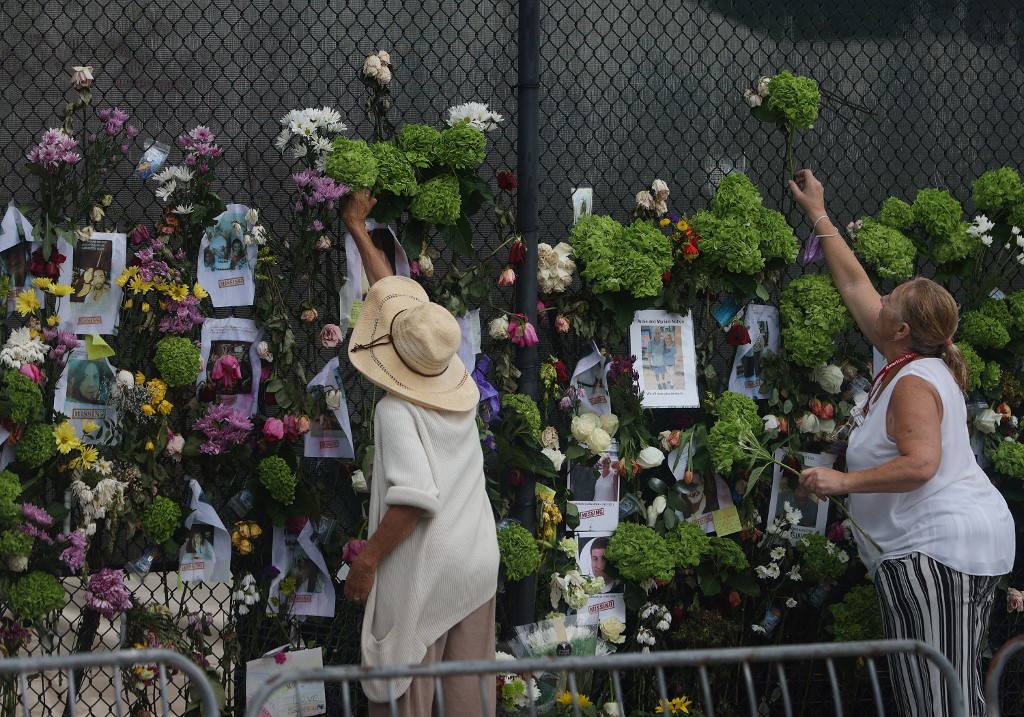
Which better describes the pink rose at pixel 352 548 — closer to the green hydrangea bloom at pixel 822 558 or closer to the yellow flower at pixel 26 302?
the yellow flower at pixel 26 302

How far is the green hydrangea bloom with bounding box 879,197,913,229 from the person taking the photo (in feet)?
12.5

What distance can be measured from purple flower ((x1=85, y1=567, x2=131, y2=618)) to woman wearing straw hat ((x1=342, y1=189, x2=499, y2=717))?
0.79 meters

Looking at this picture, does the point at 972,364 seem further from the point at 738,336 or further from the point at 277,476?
the point at 277,476

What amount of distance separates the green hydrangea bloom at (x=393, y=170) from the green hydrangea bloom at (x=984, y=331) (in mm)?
2003

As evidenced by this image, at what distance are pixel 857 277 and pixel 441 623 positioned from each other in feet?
5.79

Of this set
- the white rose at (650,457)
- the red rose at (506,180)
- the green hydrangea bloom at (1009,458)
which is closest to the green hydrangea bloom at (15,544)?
the red rose at (506,180)

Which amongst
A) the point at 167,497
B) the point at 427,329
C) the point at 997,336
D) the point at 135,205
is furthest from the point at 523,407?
the point at 997,336

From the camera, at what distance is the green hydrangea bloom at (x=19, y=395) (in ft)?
10.1

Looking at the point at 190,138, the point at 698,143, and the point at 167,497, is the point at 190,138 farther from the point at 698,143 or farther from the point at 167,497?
the point at 698,143

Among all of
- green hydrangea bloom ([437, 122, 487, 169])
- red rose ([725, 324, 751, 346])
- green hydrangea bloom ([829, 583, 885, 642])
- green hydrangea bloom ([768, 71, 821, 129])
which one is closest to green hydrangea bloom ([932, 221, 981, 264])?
green hydrangea bloom ([768, 71, 821, 129])

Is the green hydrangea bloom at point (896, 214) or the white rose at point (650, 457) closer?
the white rose at point (650, 457)

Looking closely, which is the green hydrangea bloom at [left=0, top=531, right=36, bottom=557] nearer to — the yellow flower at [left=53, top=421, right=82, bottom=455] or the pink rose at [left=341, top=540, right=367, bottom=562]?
the yellow flower at [left=53, top=421, right=82, bottom=455]

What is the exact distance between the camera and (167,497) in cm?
334

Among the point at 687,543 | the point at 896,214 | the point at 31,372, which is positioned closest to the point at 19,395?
the point at 31,372
